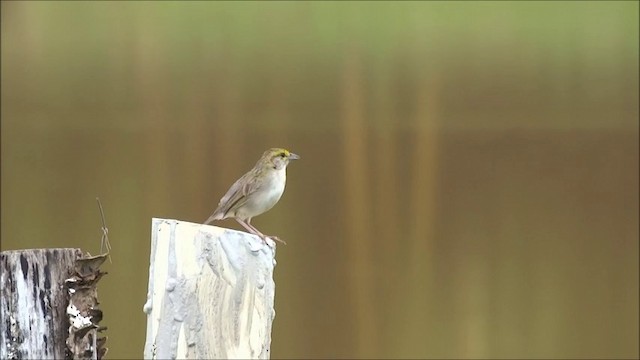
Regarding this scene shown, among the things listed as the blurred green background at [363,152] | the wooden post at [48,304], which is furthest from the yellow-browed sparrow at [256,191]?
the blurred green background at [363,152]

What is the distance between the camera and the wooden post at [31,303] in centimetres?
373

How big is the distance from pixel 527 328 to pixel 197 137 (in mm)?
2145

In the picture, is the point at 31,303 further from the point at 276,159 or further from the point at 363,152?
the point at 363,152

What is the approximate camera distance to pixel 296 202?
6.82m

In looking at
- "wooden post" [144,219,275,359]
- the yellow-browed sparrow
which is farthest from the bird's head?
"wooden post" [144,219,275,359]

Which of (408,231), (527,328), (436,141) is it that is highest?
(436,141)

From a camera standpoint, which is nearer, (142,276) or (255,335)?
(255,335)

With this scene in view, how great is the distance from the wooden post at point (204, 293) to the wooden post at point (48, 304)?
22 centimetres

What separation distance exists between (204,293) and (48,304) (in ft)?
1.66

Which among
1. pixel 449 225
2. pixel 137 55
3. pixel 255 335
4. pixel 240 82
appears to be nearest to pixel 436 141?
pixel 449 225

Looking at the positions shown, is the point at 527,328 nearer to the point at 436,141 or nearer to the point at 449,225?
the point at 449,225

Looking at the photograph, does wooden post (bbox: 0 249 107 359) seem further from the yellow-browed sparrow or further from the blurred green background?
the blurred green background

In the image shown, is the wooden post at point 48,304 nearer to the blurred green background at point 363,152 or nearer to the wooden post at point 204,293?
the wooden post at point 204,293

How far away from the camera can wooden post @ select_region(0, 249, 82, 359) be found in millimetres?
3729
